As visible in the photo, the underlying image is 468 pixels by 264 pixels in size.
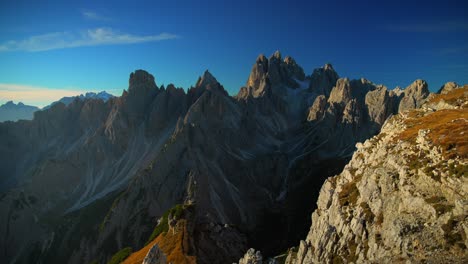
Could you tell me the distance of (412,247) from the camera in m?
33.0

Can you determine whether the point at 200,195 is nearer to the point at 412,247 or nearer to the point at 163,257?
the point at 163,257

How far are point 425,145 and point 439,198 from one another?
10386mm

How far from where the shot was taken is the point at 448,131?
44031 millimetres

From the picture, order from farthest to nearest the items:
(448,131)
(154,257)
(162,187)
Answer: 1. (162,187)
2. (154,257)
3. (448,131)

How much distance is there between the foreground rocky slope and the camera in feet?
106

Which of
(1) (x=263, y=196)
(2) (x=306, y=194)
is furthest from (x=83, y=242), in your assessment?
(2) (x=306, y=194)

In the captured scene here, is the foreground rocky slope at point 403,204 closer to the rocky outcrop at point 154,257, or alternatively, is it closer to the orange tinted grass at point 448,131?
the orange tinted grass at point 448,131

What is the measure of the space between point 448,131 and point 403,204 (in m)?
12.2

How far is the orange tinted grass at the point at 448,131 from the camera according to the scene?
39.2 meters

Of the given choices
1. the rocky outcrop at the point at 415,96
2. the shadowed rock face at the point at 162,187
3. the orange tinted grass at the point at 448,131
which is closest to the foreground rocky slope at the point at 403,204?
the orange tinted grass at the point at 448,131

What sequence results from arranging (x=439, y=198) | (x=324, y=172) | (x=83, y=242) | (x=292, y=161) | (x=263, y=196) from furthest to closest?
(x=292, y=161) < (x=324, y=172) < (x=263, y=196) < (x=83, y=242) < (x=439, y=198)

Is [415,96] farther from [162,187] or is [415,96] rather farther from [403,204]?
[403,204]

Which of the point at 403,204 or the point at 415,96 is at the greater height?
Result: the point at 415,96

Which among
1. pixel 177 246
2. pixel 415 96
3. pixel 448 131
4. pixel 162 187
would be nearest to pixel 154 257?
pixel 177 246
